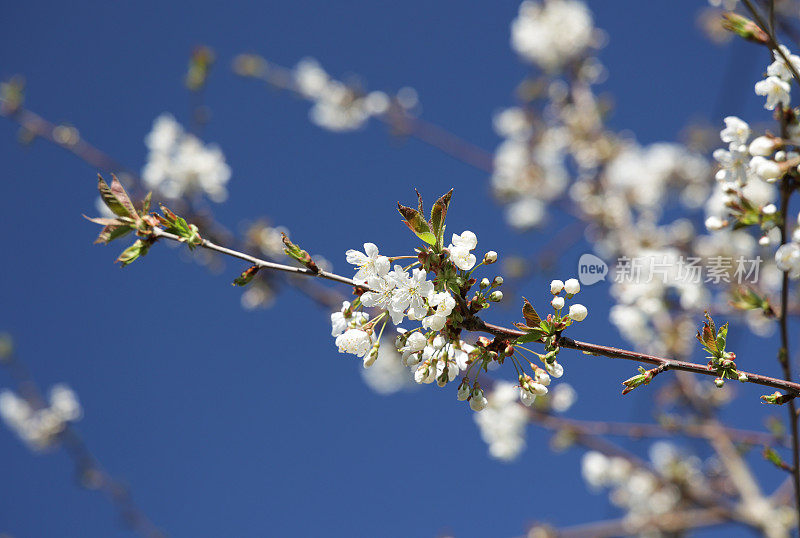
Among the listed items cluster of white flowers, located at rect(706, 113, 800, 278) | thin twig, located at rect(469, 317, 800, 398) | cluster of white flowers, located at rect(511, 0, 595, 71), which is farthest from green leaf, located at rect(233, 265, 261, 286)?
cluster of white flowers, located at rect(511, 0, 595, 71)

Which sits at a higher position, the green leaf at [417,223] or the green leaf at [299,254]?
the green leaf at [417,223]

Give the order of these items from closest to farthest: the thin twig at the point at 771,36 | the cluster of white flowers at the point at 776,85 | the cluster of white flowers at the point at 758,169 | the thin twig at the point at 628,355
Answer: the thin twig at the point at 628,355
the thin twig at the point at 771,36
the cluster of white flowers at the point at 758,169
the cluster of white flowers at the point at 776,85

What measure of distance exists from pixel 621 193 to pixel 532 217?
130cm

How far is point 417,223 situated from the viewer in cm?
161

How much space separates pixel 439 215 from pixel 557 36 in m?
6.89

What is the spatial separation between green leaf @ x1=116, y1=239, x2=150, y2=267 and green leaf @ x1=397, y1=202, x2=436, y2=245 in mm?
786

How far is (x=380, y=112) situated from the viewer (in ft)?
24.2

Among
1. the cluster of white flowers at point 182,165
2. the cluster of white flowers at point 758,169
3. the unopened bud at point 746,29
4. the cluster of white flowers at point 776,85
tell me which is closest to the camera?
the cluster of white flowers at point 758,169

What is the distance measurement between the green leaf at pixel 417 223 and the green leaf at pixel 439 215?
0.02 m

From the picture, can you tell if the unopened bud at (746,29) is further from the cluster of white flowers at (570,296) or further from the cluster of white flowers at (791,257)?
the cluster of white flowers at (570,296)

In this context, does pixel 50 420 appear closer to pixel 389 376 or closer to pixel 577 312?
pixel 389 376

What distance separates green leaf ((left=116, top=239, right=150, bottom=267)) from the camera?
1.77 meters

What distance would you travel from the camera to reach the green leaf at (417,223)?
1.60 metres

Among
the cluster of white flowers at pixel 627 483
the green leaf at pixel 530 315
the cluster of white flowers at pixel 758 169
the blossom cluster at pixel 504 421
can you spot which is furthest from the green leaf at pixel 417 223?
the cluster of white flowers at pixel 627 483
